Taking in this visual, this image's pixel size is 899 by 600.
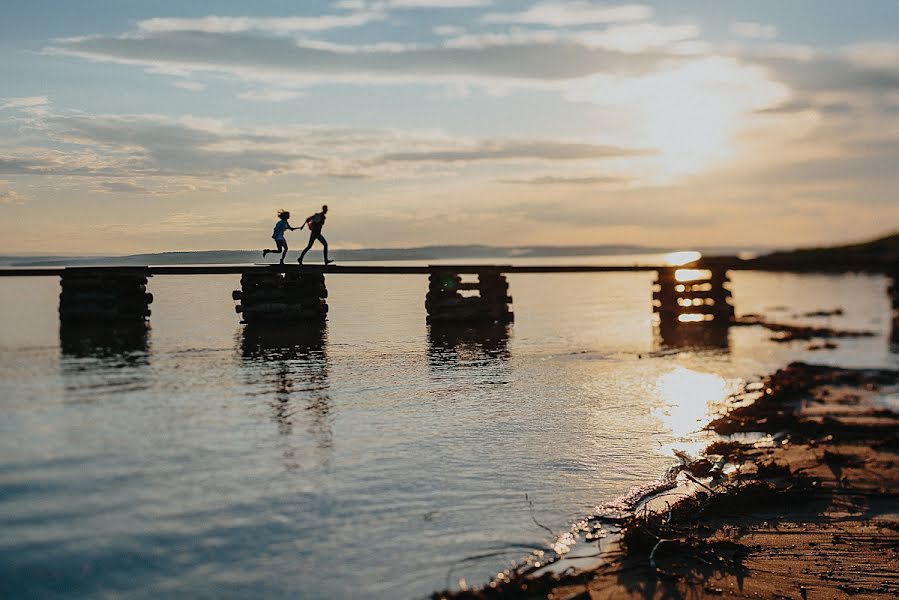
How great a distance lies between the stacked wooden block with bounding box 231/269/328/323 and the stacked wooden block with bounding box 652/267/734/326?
1465cm

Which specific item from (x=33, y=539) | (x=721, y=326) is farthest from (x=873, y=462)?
(x=721, y=326)

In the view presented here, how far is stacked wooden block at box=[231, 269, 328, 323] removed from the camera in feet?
96.8

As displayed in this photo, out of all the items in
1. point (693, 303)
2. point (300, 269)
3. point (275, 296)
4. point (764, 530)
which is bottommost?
point (764, 530)

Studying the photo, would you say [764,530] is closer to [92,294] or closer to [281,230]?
[281,230]

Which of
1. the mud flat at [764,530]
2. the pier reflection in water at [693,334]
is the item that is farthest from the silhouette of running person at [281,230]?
the mud flat at [764,530]

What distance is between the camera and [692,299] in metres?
34.5

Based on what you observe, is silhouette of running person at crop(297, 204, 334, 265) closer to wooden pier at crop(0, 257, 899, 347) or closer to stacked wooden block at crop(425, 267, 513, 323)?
wooden pier at crop(0, 257, 899, 347)

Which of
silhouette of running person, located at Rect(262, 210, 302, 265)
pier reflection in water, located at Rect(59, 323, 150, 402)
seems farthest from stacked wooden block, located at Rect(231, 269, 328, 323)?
pier reflection in water, located at Rect(59, 323, 150, 402)

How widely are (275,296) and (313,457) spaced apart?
798 inches

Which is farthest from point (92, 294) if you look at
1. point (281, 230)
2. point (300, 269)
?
point (281, 230)

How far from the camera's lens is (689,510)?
26.2 feet

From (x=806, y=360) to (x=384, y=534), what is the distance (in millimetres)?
20282

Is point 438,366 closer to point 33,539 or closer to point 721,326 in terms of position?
point 33,539

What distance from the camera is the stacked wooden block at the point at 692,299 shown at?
33938mm
